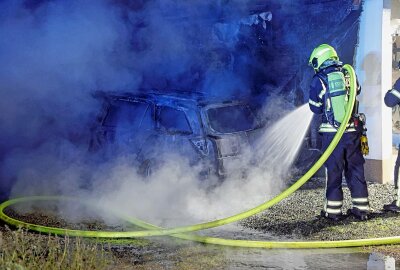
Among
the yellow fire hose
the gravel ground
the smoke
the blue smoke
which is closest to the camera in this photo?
the yellow fire hose

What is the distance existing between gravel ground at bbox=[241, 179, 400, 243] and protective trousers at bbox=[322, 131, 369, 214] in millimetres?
232

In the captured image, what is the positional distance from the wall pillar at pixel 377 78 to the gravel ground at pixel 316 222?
1028 millimetres

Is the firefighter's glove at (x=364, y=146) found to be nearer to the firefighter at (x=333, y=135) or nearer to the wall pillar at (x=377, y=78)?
the firefighter at (x=333, y=135)

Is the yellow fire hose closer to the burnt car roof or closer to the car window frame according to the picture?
the car window frame

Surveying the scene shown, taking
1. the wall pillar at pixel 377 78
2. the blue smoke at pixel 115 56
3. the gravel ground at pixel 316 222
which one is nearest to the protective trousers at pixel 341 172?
the gravel ground at pixel 316 222

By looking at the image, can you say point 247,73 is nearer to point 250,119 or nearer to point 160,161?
point 250,119

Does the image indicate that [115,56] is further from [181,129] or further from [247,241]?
[247,241]

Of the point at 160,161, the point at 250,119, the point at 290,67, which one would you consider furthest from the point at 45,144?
the point at 290,67

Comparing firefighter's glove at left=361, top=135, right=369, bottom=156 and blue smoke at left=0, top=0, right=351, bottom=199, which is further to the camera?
blue smoke at left=0, top=0, right=351, bottom=199

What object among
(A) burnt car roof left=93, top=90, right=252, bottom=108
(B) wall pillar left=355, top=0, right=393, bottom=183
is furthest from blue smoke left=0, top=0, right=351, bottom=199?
(A) burnt car roof left=93, top=90, right=252, bottom=108

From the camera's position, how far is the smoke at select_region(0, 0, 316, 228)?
9.01 m

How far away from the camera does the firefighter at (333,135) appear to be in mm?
6512

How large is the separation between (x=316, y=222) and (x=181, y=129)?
2724mm

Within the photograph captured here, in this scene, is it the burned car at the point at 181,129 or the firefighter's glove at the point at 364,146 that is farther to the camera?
the burned car at the point at 181,129
